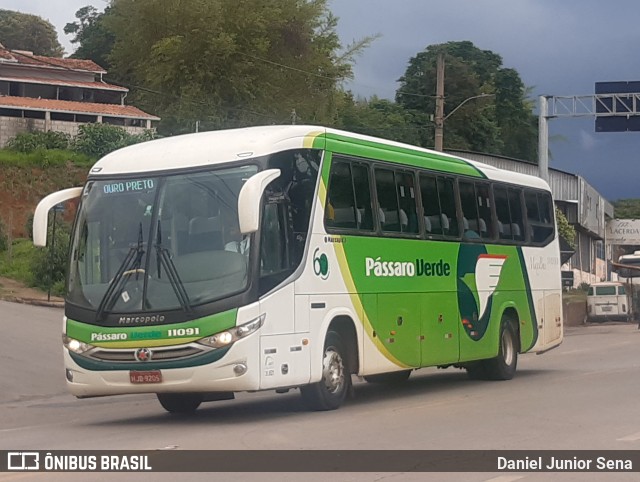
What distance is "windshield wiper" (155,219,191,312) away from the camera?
43.7 feet

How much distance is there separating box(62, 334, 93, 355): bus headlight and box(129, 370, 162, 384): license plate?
2.25 feet

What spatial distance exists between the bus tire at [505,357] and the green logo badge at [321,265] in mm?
6011

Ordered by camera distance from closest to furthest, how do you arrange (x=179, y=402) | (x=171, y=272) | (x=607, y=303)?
(x=171, y=272), (x=179, y=402), (x=607, y=303)

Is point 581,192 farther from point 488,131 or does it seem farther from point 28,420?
point 28,420

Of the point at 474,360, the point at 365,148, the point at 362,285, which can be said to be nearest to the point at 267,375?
the point at 362,285

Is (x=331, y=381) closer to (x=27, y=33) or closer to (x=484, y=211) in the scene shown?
(x=484, y=211)

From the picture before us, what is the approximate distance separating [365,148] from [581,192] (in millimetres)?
51873

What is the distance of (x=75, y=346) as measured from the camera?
1392 centimetres

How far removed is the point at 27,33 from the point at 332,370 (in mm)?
102445

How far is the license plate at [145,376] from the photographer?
525 inches

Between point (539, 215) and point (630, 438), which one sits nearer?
point (630, 438)

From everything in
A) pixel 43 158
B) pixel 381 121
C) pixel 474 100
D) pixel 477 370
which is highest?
pixel 474 100

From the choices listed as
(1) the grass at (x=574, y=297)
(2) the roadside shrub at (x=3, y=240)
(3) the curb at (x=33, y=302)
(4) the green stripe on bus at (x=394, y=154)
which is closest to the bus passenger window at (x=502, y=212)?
(4) the green stripe on bus at (x=394, y=154)

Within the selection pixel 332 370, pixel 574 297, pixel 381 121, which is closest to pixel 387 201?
pixel 332 370
